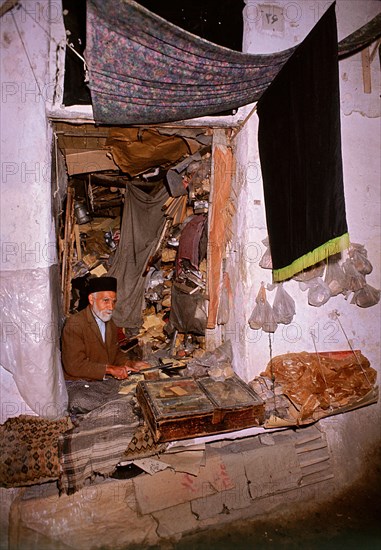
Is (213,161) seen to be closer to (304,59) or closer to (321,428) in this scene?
(304,59)

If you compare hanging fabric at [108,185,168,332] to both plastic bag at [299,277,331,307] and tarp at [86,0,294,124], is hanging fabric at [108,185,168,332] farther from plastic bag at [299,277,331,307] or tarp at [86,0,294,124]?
plastic bag at [299,277,331,307]

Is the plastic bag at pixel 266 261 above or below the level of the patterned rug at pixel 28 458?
above

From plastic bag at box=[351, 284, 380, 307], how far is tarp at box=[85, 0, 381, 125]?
256cm

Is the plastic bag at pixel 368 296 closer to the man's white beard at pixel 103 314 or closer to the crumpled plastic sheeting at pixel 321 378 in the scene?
the crumpled plastic sheeting at pixel 321 378

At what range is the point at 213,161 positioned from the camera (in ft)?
14.2

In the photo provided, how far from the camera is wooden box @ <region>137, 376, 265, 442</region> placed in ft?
10.2

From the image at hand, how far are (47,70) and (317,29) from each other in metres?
2.78

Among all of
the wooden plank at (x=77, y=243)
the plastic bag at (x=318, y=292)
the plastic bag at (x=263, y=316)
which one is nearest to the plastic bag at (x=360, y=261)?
the plastic bag at (x=318, y=292)

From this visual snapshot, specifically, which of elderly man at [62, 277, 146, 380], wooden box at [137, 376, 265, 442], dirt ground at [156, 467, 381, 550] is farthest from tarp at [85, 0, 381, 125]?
dirt ground at [156, 467, 381, 550]

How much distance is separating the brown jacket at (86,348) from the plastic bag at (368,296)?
11.1ft

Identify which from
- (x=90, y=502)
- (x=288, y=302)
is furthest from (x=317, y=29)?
(x=90, y=502)

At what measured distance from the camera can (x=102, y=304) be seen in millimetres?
4734

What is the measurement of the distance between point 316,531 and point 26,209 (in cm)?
505

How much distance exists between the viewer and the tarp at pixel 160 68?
2500 mm
